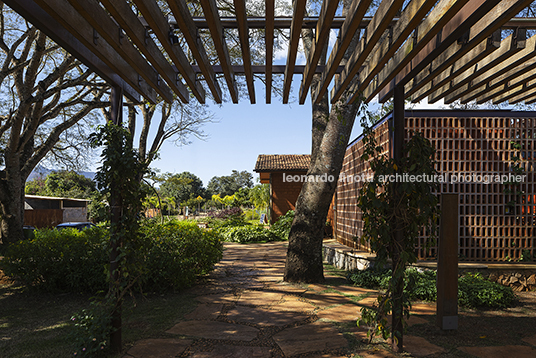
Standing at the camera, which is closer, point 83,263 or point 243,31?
point 243,31

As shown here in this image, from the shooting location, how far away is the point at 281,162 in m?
17.2

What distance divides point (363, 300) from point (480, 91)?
3.05 meters

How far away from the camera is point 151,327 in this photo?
370 cm

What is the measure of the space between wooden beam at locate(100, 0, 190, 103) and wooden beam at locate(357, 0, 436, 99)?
1829mm

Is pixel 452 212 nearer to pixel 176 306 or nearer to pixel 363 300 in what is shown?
pixel 363 300

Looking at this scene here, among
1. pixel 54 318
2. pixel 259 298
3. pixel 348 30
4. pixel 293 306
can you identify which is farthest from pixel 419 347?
pixel 54 318

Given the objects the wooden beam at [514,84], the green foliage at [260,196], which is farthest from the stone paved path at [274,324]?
the green foliage at [260,196]

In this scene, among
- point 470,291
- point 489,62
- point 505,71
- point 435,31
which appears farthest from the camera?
point 470,291

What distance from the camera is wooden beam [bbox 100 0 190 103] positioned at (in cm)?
221

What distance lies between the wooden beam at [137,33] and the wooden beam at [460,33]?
216cm

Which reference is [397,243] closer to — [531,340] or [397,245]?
[397,245]

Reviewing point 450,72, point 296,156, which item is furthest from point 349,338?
point 296,156

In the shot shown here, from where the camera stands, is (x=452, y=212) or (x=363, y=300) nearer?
(x=452, y=212)

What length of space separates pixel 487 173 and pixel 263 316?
478 centimetres
